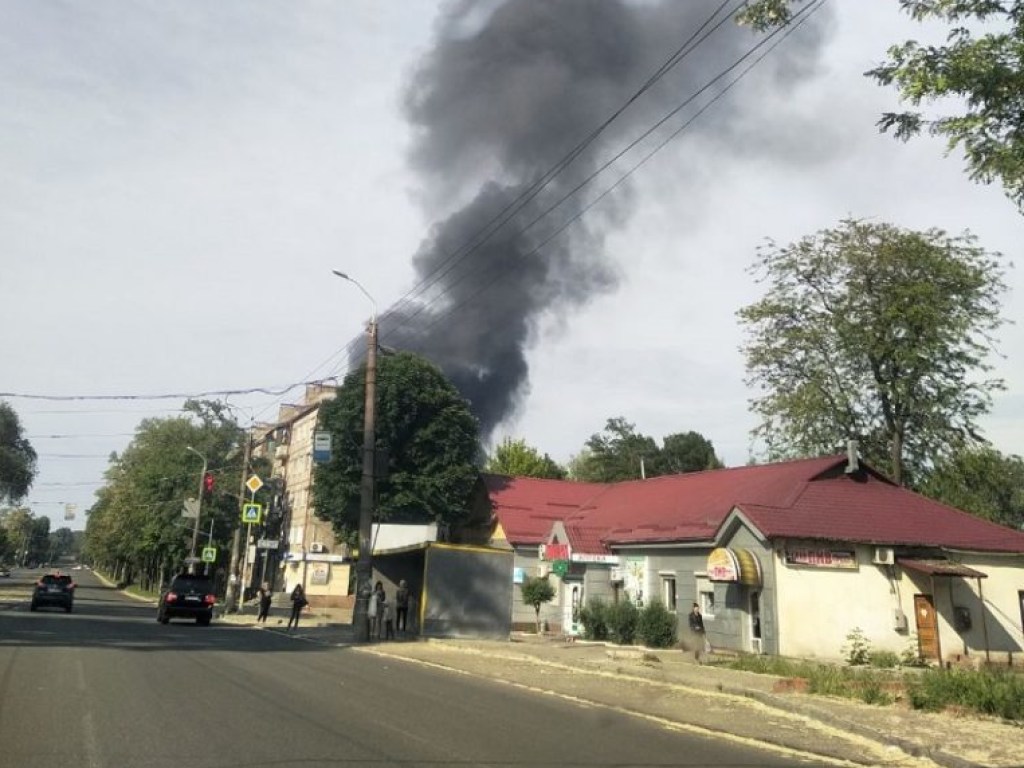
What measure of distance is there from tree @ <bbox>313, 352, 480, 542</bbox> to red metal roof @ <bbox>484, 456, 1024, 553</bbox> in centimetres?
1210

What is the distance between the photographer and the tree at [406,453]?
45312 mm

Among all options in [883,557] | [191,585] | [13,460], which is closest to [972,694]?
[883,557]

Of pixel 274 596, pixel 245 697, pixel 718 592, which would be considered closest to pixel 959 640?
pixel 718 592

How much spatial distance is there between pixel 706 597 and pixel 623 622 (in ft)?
9.20

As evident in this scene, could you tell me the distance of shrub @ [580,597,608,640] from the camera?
27234mm

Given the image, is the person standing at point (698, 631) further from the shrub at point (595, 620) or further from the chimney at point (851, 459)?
the chimney at point (851, 459)

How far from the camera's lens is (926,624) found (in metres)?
24.1

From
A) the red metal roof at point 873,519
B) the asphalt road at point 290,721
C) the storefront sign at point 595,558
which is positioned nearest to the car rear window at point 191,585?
the asphalt road at point 290,721

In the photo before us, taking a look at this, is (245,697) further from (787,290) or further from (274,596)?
(274,596)

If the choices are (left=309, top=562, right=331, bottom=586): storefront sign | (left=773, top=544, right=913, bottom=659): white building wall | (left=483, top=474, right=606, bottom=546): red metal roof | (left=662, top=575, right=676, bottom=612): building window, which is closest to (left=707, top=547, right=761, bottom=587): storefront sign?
(left=773, top=544, right=913, bottom=659): white building wall

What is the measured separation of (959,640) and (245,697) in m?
21.9

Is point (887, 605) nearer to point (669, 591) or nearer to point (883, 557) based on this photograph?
point (883, 557)

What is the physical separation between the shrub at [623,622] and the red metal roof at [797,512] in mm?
2595

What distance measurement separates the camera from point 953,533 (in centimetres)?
2570
